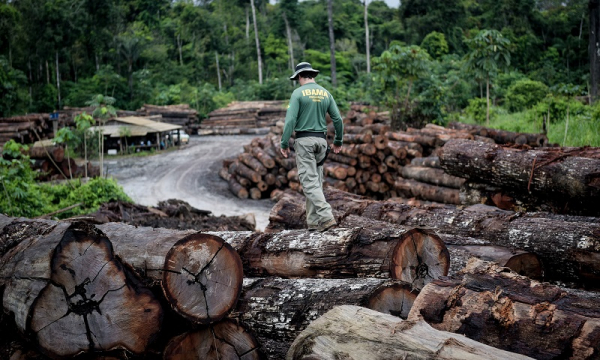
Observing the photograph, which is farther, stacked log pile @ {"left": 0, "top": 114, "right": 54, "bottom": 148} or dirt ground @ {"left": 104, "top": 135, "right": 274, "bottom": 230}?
stacked log pile @ {"left": 0, "top": 114, "right": 54, "bottom": 148}

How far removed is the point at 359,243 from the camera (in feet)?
16.5

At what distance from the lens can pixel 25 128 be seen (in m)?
30.2

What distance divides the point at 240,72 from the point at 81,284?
54354 millimetres

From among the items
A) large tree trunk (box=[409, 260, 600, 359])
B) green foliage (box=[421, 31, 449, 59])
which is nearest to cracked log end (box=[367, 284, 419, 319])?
large tree trunk (box=[409, 260, 600, 359])

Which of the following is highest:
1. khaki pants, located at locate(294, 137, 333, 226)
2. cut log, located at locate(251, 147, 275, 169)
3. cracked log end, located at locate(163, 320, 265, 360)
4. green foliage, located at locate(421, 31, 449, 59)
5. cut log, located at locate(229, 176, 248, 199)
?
green foliage, located at locate(421, 31, 449, 59)

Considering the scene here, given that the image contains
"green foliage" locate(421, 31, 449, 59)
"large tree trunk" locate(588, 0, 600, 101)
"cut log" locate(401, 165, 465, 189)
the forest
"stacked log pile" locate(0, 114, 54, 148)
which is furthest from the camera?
"green foliage" locate(421, 31, 449, 59)

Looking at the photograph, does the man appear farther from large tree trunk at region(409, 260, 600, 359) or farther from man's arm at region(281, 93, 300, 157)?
large tree trunk at region(409, 260, 600, 359)

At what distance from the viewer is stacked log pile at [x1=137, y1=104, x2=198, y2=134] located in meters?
38.6

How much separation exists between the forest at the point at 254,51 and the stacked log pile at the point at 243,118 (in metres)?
3.81

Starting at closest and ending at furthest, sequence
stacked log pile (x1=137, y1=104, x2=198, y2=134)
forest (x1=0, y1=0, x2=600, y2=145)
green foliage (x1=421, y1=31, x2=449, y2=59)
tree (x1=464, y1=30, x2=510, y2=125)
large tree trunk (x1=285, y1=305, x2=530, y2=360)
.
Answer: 1. large tree trunk (x1=285, y1=305, x2=530, y2=360)
2. tree (x1=464, y1=30, x2=510, y2=125)
3. forest (x1=0, y1=0, x2=600, y2=145)
4. stacked log pile (x1=137, y1=104, x2=198, y2=134)
5. green foliage (x1=421, y1=31, x2=449, y2=59)

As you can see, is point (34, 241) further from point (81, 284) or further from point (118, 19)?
point (118, 19)

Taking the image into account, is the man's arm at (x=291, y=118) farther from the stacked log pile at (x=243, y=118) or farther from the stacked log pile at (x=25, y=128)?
the stacked log pile at (x=243, y=118)

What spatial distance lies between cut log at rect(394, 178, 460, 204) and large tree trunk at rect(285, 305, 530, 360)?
8.30 metres

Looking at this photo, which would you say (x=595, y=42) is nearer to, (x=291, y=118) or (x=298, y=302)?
(x=291, y=118)
